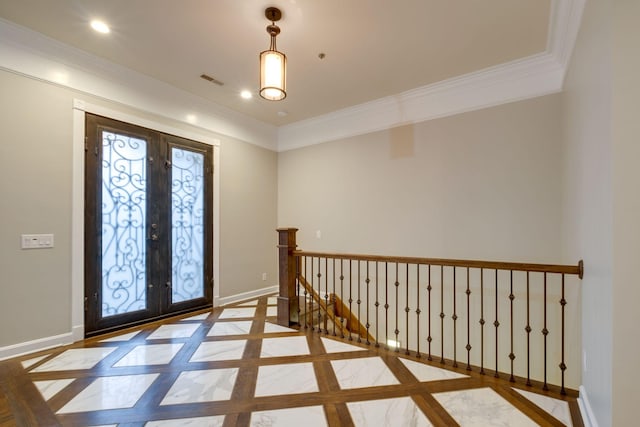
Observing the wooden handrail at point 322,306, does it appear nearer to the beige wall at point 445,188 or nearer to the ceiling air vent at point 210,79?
the beige wall at point 445,188

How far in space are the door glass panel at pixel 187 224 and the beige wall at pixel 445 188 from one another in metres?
1.68

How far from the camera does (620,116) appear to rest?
1.39 m

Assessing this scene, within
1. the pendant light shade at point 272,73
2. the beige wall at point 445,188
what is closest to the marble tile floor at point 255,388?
the beige wall at point 445,188

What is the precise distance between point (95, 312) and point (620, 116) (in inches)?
176

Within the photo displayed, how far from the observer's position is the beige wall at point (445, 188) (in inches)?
124

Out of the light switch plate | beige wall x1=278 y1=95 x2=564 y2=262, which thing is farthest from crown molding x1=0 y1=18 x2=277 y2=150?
beige wall x1=278 y1=95 x2=564 y2=262

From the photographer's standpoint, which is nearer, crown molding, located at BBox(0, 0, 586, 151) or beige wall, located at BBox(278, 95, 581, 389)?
crown molding, located at BBox(0, 0, 586, 151)

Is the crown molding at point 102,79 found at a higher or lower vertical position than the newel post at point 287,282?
higher

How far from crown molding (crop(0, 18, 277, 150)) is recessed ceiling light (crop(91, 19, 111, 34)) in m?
0.54

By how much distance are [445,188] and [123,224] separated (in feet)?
12.8

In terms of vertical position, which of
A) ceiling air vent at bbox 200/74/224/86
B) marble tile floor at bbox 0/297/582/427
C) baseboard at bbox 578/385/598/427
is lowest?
marble tile floor at bbox 0/297/582/427

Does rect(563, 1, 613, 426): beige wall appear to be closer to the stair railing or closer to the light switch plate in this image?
the stair railing

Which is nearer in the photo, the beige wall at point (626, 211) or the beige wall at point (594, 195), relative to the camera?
the beige wall at point (626, 211)

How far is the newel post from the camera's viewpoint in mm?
3496
